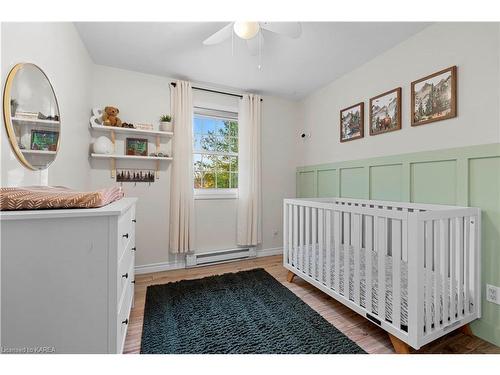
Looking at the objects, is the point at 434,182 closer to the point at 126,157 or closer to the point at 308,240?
the point at 308,240

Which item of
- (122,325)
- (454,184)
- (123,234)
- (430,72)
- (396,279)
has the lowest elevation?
(122,325)

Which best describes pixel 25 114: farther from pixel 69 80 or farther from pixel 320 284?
pixel 320 284

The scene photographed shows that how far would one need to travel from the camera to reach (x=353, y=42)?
6.41 ft

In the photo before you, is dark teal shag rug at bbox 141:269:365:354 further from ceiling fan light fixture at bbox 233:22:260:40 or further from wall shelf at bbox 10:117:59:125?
ceiling fan light fixture at bbox 233:22:260:40

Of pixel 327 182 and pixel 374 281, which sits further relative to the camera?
pixel 327 182

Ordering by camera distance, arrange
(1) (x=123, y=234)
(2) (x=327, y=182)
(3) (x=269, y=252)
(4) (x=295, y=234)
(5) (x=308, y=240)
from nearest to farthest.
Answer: (1) (x=123, y=234) < (5) (x=308, y=240) < (4) (x=295, y=234) < (2) (x=327, y=182) < (3) (x=269, y=252)

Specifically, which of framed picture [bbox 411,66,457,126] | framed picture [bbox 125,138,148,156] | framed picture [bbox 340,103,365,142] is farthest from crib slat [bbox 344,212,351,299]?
framed picture [bbox 125,138,148,156]

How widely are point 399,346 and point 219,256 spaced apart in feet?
6.44

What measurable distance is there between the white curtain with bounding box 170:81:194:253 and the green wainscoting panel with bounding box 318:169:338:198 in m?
1.62

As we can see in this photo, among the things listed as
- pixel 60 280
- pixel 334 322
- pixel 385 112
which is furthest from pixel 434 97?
pixel 60 280

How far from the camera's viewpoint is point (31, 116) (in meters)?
1.18

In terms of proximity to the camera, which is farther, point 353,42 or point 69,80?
point 353,42
